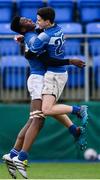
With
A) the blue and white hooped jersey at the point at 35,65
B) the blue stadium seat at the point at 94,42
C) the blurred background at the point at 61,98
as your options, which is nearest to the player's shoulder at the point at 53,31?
the blue and white hooped jersey at the point at 35,65

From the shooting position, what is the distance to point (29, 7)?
15914mm

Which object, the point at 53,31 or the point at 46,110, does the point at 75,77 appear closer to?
the point at 53,31

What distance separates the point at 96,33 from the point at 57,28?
4990 millimetres

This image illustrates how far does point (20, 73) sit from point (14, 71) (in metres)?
0.12

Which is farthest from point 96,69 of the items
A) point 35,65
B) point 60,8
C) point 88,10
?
point 35,65

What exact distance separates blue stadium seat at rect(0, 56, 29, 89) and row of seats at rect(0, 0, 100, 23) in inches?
94.2

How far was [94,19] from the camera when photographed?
15.9 meters

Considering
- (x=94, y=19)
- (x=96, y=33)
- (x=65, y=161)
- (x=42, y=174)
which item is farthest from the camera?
(x=94, y=19)

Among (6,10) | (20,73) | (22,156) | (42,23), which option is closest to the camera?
(22,156)

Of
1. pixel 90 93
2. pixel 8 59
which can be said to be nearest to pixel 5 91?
pixel 8 59

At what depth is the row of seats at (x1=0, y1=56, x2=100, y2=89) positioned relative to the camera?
44.5ft

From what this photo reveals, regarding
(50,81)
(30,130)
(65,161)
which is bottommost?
(65,161)

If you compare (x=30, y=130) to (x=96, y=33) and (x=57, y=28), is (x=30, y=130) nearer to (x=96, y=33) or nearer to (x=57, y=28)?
(x=57, y=28)

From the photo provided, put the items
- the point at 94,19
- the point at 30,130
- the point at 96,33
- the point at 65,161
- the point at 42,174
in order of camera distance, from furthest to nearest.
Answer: the point at 94,19, the point at 96,33, the point at 65,161, the point at 42,174, the point at 30,130
